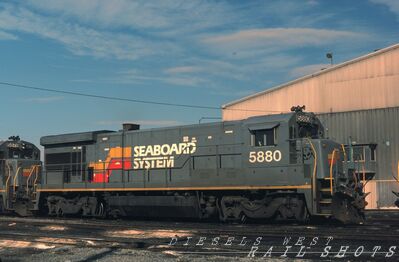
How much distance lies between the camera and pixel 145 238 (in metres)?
12.3

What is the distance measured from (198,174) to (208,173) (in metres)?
0.39

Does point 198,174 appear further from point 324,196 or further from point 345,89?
point 345,89

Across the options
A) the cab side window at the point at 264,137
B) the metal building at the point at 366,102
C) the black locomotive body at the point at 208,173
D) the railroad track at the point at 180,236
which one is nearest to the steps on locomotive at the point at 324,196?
the black locomotive body at the point at 208,173

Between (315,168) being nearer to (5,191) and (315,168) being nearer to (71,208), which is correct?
(71,208)

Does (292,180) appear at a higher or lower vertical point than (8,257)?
higher

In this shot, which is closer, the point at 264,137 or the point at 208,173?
the point at 264,137

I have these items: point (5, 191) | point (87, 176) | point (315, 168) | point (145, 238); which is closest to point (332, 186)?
point (315, 168)

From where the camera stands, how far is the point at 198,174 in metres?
16.5

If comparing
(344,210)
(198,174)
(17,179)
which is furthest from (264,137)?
(17,179)

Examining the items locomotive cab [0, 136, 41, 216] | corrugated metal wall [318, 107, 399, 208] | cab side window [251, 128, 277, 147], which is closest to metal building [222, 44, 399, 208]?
corrugated metal wall [318, 107, 399, 208]

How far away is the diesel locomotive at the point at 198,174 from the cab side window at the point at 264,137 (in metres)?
0.03

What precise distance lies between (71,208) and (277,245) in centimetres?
1150

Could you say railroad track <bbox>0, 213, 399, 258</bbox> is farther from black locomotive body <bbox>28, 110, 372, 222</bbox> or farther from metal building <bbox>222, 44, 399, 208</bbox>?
metal building <bbox>222, 44, 399, 208</bbox>

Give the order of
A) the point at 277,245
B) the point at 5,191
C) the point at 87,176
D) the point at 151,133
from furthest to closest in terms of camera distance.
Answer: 1. the point at 5,191
2. the point at 87,176
3. the point at 151,133
4. the point at 277,245
